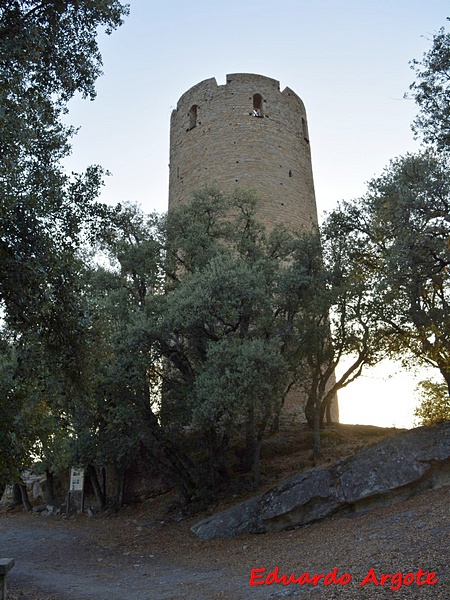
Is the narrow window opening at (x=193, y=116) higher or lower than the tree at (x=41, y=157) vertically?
higher

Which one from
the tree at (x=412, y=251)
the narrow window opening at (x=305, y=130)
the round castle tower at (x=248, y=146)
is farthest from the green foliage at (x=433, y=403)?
the narrow window opening at (x=305, y=130)

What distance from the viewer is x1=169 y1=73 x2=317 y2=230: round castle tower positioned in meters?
18.7

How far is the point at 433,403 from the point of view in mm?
15414

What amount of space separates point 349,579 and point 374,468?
3.76 metres

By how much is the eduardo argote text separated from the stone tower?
1226cm

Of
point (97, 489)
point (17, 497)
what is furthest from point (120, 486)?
point (17, 497)

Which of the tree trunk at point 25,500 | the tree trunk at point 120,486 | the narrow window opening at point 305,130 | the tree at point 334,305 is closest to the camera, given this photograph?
the tree at point 334,305

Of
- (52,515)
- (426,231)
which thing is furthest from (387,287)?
(52,515)

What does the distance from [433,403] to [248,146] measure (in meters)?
11.3

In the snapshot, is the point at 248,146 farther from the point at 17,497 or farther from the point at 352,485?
the point at 17,497

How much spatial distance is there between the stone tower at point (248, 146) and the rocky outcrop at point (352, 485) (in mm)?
9103

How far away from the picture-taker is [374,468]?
28.0ft

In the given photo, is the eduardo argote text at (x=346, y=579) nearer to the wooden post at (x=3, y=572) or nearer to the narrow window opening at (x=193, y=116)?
the wooden post at (x=3, y=572)

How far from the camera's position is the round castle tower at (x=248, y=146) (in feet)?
61.5
